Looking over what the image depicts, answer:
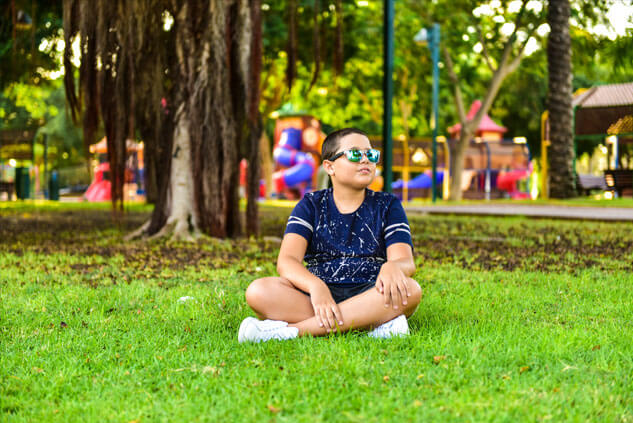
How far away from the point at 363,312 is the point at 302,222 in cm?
64

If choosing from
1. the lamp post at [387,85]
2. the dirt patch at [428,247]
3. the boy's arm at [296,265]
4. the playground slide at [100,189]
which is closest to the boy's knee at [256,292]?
the boy's arm at [296,265]

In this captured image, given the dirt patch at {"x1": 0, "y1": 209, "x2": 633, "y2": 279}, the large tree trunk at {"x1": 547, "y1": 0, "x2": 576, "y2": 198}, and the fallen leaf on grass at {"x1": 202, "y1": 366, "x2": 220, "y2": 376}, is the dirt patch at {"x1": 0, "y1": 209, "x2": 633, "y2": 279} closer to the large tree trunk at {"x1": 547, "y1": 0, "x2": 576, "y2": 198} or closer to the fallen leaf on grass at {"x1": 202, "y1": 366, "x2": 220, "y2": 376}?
the fallen leaf on grass at {"x1": 202, "y1": 366, "x2": 220, "y2": 376}

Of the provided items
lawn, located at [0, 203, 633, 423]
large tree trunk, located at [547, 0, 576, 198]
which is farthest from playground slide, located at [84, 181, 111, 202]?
lawn, located at [0, 203, 633, 423]

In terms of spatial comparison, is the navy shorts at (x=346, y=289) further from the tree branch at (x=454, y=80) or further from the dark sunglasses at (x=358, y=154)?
the tree branch at (x=454, y=80)

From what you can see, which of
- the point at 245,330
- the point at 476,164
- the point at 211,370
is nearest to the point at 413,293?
the point at 245,330

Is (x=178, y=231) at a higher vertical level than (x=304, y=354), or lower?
higher

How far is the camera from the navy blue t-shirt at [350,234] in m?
4.26

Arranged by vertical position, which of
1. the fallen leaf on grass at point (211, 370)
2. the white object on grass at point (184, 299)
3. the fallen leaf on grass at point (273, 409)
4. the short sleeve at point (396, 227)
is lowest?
the fallen leaf on grass at point (273, 409)

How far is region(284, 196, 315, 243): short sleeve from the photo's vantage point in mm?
4258

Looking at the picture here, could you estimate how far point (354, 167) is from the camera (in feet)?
13.5

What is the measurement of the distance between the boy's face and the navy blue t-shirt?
0.63ft

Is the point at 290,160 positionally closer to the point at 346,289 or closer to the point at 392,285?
the point at 346,289

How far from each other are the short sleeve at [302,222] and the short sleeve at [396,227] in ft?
1.44

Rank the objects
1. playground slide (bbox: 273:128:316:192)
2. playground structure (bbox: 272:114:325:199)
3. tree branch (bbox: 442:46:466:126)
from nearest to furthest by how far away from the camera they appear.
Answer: tree branch (bbox: 442:46:466:126) < playground slide (bbox: 273:128:316:192) < playground structure (bbox: 272:114:325:199)
